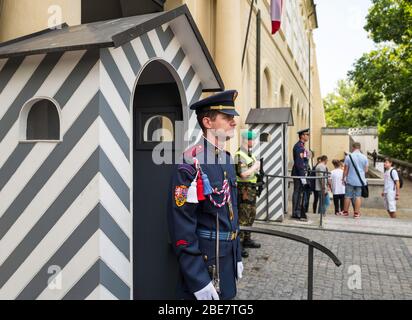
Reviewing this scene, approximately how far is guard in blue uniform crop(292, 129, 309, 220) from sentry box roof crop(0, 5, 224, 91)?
18.6ft

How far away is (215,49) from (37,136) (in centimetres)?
736

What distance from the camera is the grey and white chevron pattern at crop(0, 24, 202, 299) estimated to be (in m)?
1.89

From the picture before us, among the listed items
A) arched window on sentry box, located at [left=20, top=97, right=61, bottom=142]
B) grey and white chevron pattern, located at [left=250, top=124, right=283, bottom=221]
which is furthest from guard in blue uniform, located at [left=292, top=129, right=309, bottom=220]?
arched window on sentry box, located at [left=20, top=97, right=61, bottom=142]

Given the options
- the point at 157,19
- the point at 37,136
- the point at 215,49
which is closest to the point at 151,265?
the point at 37,136

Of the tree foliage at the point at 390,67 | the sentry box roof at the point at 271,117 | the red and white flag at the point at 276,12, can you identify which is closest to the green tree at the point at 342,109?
the tree foliage at the point at 390,67

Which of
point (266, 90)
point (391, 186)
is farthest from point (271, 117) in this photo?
point (266, 90)

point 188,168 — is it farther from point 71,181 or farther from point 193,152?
point 71,181

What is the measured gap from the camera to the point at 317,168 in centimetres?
1030

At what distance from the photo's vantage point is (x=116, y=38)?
184 centimetres

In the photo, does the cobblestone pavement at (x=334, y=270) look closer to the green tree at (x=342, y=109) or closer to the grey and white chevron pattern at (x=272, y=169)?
the grey and white chevron pattern at (x=272, y=169)

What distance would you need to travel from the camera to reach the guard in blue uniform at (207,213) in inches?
85.7

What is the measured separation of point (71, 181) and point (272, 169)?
7.04 meters

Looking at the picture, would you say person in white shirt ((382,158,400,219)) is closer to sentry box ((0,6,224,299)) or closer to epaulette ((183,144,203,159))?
epaulette ((183,144,203,159))

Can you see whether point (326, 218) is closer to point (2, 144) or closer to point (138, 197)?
point (138, 197)
